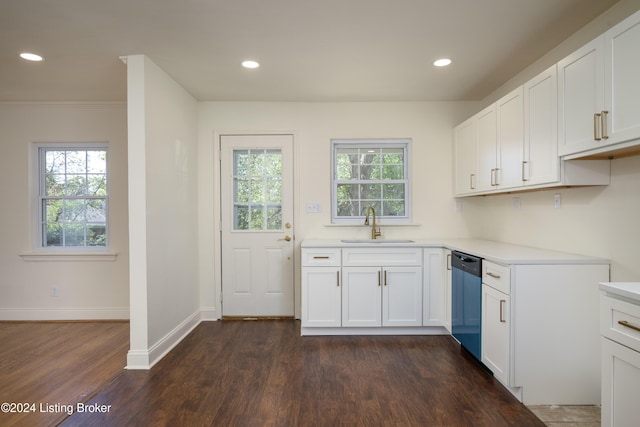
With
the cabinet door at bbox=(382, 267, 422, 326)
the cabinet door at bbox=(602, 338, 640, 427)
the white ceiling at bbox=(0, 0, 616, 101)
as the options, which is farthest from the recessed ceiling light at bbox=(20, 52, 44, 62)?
the cabinet door at bbox=(602, 338, 640, 427)

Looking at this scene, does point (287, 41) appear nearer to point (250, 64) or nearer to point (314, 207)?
point (250, 64)

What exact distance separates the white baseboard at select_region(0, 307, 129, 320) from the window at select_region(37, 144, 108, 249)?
75 cm

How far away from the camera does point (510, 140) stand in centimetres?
265

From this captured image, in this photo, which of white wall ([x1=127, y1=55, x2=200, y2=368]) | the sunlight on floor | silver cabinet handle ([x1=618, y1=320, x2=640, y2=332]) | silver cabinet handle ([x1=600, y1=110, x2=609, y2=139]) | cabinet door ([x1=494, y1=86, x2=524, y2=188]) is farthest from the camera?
white wall ([x1=127, y1=55, x2=200, y2=368])

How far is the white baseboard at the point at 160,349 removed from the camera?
2.65 meters

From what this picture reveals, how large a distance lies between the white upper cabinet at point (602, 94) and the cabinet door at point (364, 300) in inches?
74.4

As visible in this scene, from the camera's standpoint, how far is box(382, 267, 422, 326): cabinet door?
3.31 metres

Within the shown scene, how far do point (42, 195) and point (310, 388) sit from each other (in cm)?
390

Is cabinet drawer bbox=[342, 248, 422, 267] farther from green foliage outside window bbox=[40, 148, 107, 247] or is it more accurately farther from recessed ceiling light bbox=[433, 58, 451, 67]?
green foliage outside window bbox=[40, 148, 107, 247]

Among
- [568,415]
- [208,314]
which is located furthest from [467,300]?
[208,314]

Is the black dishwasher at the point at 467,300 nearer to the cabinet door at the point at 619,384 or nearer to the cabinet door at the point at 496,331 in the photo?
the cabinet door at the point at 496,331

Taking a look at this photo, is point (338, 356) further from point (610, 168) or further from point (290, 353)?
point (610, 168)

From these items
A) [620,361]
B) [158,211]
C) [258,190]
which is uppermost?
[258,190]

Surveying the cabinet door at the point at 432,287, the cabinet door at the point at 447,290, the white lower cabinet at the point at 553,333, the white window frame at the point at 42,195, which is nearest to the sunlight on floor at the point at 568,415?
the white lower cabinet at the point at 553,333
